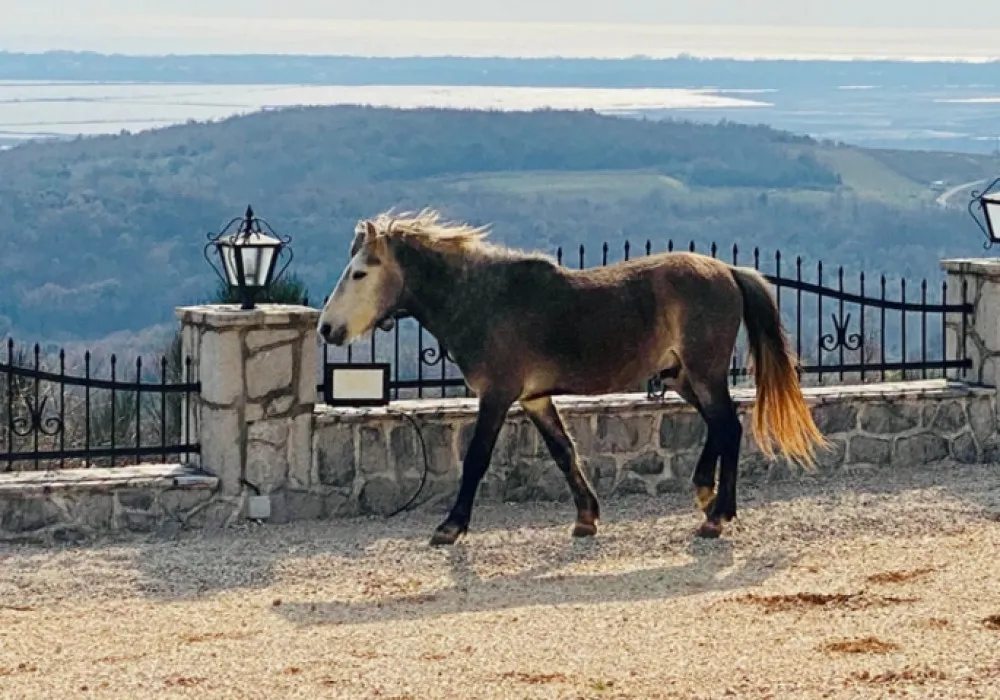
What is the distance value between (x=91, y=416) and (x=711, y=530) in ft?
24.8

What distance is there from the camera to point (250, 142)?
66.2m

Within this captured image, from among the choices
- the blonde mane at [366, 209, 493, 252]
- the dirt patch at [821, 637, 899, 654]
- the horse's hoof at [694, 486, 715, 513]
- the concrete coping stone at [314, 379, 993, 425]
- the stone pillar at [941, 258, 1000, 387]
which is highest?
the blonde mane at [366, 209, 493, 252]

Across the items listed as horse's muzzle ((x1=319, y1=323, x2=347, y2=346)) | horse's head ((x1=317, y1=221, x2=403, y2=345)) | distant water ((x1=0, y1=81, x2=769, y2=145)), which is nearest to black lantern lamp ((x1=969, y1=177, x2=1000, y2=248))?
horse's head ((x1=317, y1=221, x2=403, y2=345))

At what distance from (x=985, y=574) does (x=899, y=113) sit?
322ft

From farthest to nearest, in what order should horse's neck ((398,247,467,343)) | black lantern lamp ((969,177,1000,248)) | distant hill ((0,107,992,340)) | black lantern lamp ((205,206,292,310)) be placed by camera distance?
1. distant hill ((0,107,992,340))
2. black lantern lamp ((969,177,1000,248))
3. black lantern lamp ((205,206,292,310))
4. horse's neck ((398,247,467,343))

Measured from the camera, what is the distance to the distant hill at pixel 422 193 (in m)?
46.8

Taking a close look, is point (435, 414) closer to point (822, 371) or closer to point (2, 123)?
point (822, 371)

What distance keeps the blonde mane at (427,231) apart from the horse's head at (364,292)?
8 cm

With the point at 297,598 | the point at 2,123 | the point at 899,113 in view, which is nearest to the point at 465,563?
the point at 297,598

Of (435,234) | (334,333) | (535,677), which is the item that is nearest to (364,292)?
(334,333)

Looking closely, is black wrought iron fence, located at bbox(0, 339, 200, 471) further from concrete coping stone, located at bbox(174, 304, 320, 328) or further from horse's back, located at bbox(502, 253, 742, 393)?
horse's back, located at bbox(502, 253, 742, 393)

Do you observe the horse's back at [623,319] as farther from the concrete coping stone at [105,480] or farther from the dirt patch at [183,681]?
the dirt patch at [183,681]

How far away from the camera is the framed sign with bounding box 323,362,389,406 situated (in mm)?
10258

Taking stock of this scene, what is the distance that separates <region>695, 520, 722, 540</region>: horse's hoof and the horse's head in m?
1.99
